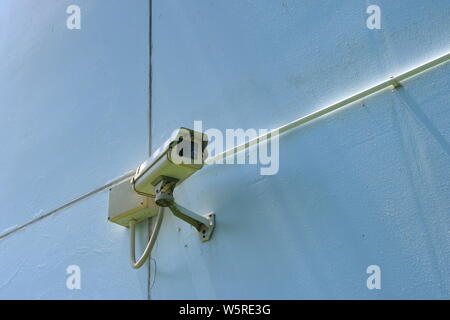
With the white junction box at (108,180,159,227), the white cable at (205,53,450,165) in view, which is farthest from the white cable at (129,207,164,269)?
the white cable at (205,53,450,165)

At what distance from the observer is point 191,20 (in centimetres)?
172

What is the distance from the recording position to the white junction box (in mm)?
1542

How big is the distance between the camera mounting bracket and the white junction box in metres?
0.16

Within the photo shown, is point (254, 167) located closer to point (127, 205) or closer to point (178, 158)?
point (178, 158)

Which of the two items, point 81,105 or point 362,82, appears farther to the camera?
point 81,105

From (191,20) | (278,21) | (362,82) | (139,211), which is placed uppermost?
(191,20)

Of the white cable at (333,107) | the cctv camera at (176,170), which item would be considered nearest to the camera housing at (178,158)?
the cctv camera at (176,170)

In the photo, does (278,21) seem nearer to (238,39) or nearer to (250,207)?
(238,39)

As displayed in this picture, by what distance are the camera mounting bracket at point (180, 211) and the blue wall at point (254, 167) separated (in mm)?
27

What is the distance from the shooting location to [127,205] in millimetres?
1576

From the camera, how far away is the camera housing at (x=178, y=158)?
132cm

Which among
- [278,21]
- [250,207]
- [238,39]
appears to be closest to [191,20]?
[238,39]

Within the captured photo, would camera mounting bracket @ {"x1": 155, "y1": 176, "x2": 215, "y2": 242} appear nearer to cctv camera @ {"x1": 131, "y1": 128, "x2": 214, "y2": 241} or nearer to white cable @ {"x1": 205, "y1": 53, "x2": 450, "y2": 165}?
cctv camera @ {"x1": 131, "y1": 128, "x2": 214, "y2": 241}

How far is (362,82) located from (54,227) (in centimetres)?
117
